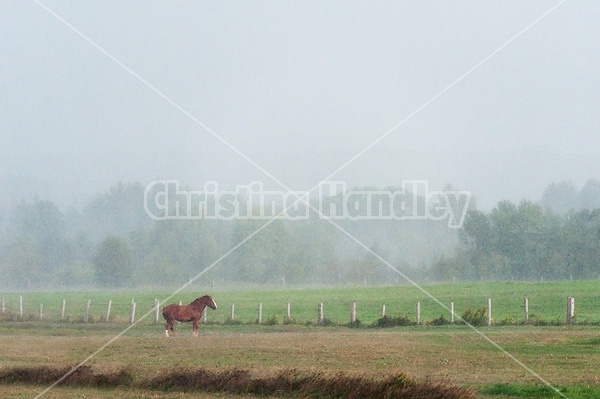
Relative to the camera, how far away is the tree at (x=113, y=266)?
392ft

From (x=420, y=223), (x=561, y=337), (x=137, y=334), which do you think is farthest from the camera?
(x=420, y=223)

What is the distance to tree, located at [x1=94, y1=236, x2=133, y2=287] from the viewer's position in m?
120

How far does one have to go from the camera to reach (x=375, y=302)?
78.8m

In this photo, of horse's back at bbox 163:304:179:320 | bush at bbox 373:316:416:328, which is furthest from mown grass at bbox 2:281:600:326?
horse's back at bbox 163:304:179:320

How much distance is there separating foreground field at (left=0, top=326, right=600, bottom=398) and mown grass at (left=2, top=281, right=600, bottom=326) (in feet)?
35.0

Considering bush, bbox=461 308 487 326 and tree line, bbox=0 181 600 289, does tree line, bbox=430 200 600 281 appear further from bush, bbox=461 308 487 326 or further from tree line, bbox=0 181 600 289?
bush, bbox=461 308 487 326

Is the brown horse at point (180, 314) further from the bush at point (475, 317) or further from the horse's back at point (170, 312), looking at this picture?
the bush at point (475, 317)

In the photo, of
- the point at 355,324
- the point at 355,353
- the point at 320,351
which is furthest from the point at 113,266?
the point at 355,353

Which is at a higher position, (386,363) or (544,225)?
(544,225)

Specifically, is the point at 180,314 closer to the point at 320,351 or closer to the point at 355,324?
the point at 320,351

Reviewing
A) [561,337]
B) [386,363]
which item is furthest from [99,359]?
[561,337]

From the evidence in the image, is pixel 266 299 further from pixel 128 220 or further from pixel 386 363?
pixel 128 220

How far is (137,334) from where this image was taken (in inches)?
1784

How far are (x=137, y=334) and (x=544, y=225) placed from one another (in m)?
83.1
